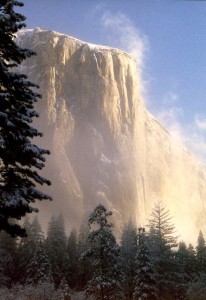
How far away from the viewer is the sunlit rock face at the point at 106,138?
474 ft

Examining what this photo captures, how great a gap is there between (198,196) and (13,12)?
173 m

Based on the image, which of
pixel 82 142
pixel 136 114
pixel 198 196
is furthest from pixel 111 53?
pixel 198 196

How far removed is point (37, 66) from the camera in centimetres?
16925

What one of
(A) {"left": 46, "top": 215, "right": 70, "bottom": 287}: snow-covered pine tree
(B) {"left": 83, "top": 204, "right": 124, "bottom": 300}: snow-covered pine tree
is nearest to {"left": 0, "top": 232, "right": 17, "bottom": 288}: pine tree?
(A) {"left": 46, "top": 215, "right": 70, "bottom": 287}: snow-covered pine tree

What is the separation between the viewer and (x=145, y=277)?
35.1 metres

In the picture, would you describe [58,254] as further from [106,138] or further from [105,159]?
[106,138]

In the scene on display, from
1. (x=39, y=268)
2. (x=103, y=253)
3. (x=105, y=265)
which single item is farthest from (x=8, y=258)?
(x=103, y=253)

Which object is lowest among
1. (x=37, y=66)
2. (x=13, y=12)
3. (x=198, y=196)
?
(x=13, y=12)

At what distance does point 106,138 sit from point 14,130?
14627 centimetres

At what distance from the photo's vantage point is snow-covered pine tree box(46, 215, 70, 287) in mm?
59947

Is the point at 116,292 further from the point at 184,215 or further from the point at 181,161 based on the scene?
the point at 181,161

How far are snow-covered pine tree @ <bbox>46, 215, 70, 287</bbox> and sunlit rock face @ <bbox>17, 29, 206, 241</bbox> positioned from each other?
7124 centimetres

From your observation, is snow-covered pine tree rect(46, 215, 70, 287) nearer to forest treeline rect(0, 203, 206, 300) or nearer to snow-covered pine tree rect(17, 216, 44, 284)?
forest treeline rect(0, 203, 206, 300)

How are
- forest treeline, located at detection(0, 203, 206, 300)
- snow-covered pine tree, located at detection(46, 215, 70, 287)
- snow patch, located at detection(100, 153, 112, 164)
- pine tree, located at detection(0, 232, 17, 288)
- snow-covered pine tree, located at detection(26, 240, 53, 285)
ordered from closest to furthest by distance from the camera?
forest treeline, located at detection(0, 203, 206, 300) → snow-covered pine tree, located at detection(26, 240, 53, 285) → pine tree, located at detection(0, 232, 17, 288) → snow-covered pine tree, located at detection(46, 215, 70, 287) → snow patch, located at detection(100, 153, 112, 164)
